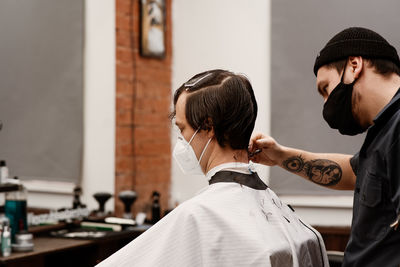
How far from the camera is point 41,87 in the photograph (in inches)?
123

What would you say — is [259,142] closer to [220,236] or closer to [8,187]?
[220,236]

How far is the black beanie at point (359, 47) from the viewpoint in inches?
66.9

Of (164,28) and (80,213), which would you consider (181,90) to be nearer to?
(80,213)

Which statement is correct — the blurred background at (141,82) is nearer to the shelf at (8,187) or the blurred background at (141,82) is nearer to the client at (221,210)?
the shelf at (8,187)

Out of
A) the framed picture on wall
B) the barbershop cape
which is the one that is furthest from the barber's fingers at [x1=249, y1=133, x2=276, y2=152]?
the framed picture on wall

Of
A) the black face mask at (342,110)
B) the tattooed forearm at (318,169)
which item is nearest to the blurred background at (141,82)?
the tattooed forearm at (318,169)

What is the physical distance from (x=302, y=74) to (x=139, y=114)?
3.86ft

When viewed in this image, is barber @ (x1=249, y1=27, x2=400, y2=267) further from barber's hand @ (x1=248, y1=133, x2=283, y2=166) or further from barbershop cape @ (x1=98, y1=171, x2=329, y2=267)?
barber's hand @ (x1=248, y1=133, x2=283, y2=166)

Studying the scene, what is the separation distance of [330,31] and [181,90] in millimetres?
1892

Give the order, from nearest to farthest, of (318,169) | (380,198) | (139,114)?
(380,198), (318,169), (139,114)

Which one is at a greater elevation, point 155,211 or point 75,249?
point 155,211

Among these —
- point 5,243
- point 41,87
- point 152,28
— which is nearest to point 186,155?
point 5,243

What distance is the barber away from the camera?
159cm

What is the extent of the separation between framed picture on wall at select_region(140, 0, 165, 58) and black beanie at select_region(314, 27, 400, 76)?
6.87 ft
